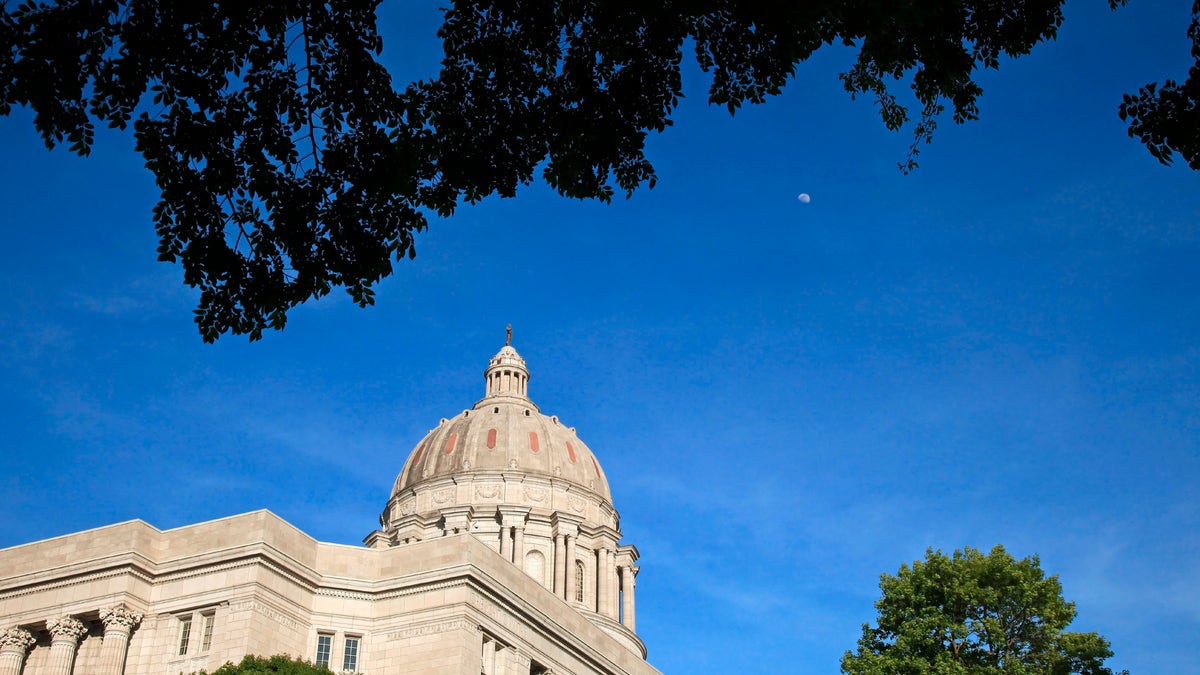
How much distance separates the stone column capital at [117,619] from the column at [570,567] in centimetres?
3318

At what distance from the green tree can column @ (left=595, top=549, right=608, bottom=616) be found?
3716cm

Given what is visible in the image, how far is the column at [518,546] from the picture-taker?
233 feet

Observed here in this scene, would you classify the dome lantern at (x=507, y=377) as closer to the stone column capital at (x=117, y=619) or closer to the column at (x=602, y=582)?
the column at (x=602, y=582)

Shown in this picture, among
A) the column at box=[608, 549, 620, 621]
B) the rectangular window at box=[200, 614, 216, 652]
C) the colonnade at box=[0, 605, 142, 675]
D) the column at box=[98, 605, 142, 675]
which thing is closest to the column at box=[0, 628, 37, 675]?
the colonnade at box=[0, 605, 142, 675]

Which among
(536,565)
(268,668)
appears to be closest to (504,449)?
(536,565)

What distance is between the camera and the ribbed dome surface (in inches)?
3036

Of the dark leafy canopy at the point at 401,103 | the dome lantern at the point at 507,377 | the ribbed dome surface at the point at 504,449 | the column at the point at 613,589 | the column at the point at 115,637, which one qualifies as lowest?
the dark leafy canopy at the point at 401,103

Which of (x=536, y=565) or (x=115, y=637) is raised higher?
(x=536, y=565)

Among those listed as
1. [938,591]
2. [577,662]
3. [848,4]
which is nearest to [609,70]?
[848,4]

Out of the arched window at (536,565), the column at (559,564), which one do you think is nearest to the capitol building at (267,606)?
the column at (559,564)

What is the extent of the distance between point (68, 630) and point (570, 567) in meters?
35.2

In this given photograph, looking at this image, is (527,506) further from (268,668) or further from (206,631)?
(268,668)

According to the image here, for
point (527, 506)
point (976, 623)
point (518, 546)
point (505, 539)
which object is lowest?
point (976, 623)

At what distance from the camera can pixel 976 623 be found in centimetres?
4959
